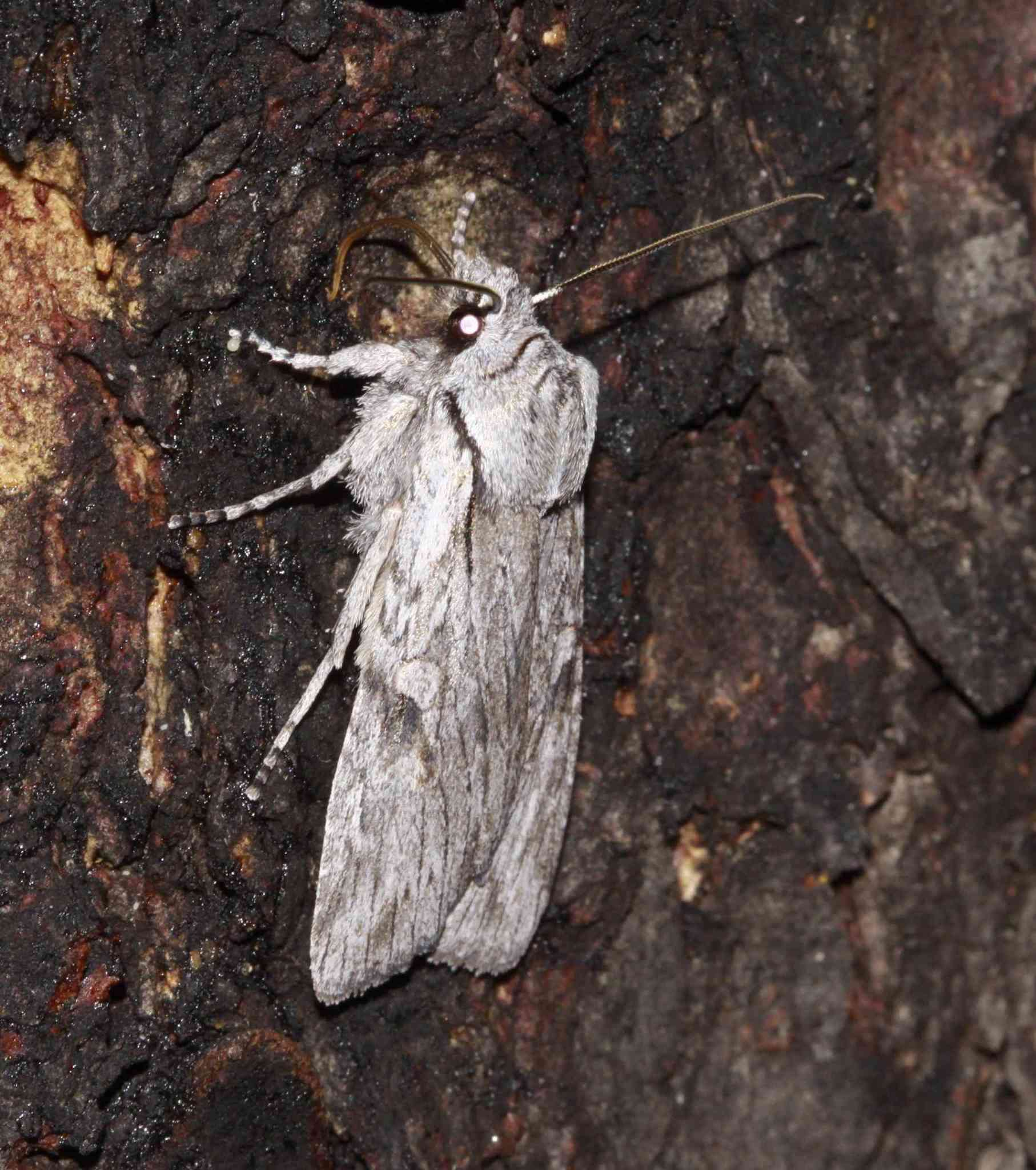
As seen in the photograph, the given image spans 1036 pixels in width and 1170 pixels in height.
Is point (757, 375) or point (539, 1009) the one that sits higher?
point (757, 375)

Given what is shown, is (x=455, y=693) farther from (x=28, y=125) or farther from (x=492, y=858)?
(x=28, y=125)

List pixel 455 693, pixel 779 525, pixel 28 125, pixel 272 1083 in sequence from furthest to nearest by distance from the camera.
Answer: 1. pixel 779 525
2. pixel 455 693
3. pixel 272 1083
4. pixel 28 125

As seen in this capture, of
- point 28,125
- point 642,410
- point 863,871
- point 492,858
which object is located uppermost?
point 28,125

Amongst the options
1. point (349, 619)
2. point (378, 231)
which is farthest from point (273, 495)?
point (378, 231)

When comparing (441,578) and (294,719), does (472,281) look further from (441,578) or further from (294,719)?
(294,719)

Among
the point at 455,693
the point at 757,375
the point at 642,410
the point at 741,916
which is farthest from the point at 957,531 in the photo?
the point at 455,693

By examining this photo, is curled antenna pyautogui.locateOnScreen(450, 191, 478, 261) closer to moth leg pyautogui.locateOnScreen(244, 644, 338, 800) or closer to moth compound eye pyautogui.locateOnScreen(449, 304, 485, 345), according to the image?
moth compound eye pyautogui.locateOnScreen(449, 304, 485, 345)

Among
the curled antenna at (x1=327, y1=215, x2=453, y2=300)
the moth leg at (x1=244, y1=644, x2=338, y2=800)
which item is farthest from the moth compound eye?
the moth leg at (x1=244, y1=644, x2=338, y2=800)

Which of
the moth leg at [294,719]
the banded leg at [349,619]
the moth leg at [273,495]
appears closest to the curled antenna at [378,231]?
the moth leg at [273,495]
